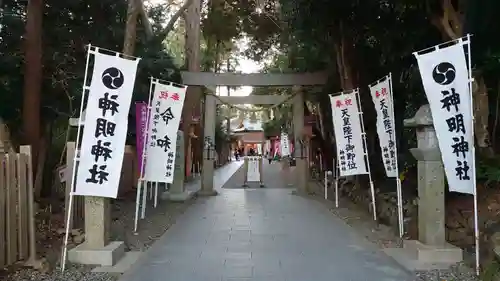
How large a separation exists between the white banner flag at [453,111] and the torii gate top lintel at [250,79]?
856 centimetres

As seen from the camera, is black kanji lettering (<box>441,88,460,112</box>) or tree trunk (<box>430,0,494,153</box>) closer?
black kanji lettering (<box>441,88,460,112</box>)

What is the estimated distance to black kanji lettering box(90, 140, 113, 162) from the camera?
6164 mm

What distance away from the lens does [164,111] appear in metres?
10.1

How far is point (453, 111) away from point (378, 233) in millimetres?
3259

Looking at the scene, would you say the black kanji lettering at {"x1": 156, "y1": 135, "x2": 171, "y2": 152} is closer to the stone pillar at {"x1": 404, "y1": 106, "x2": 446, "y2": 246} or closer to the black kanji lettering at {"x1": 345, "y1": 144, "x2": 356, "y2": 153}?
the black kanji lettering at {"x1": 345, "y1": 144, "x2": 356, "y2": 153}

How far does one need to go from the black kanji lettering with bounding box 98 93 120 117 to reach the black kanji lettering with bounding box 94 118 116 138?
0.30ft

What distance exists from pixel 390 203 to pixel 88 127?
6.03 metres

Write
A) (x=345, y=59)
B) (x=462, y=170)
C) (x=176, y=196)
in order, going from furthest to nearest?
(x=176, y=196), (x=345, y=59), (x=462, y=170)

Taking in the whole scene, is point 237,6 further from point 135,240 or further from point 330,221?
point 135,240

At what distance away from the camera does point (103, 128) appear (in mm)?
6188

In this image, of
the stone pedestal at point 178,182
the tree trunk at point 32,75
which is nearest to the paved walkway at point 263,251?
the stone pedestal at point 178,182

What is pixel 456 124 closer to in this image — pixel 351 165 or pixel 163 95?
pixel 351 165

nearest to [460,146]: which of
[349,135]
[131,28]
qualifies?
[349,135]

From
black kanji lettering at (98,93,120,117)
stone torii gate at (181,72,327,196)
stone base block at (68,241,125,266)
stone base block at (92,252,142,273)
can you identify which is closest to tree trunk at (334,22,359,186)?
stone torii gate at (181,72,327,196)
